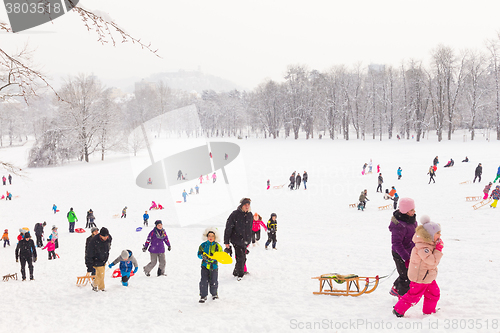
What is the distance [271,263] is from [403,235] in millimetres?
4636

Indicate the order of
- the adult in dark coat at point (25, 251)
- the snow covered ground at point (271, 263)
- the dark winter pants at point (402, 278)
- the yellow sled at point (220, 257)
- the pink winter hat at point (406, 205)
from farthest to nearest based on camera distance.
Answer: the adult in dark coat at point (25, 251) → the yellow sled at point (220, 257) → the snow covered ground at point (271, 263) → the dark winter pants at point (402, 278) → the pink winter hat at point (406, 205)

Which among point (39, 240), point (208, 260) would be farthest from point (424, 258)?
point (39, 240)

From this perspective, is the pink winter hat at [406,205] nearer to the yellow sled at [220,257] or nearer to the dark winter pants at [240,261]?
the yellow sled at [220,257]

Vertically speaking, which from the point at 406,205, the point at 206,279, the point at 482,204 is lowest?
the point at 482,204

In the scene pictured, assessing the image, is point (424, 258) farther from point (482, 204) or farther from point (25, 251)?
point (482, 204)

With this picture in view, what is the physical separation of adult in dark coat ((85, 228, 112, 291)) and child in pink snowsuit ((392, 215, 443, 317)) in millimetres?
6041

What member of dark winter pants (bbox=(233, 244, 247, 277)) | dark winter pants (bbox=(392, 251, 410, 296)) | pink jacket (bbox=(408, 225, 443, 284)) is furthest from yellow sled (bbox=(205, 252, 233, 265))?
pink jacket (bbox=(408, 225, 443, 284))

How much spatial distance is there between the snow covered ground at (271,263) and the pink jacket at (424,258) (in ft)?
2.06

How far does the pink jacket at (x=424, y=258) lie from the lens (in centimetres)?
398

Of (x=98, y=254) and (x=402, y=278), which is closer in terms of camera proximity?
(x=402, y=278)

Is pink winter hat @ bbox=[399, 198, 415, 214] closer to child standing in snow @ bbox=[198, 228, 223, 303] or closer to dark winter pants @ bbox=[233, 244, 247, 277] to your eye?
child standing in snow @ bbox=[198, 228, 223, 303]

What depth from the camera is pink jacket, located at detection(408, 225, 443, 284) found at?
3982mm

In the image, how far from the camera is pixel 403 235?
4.57 meters

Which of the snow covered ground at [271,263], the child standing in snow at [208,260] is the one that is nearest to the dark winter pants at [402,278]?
the snow covered ground at [271,263]
